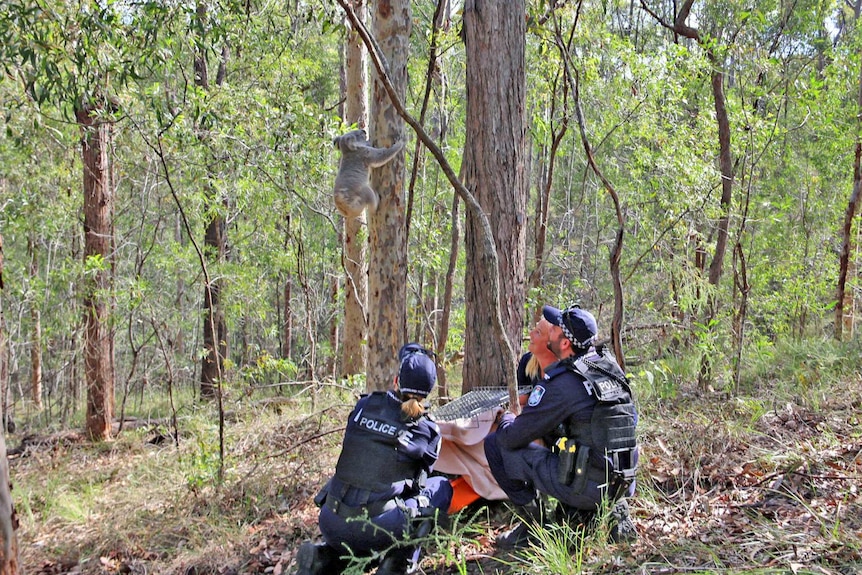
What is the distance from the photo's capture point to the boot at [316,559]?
3.68 meters

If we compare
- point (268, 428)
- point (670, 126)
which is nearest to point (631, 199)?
point (670, 126)

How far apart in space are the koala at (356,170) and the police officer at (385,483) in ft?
3.39

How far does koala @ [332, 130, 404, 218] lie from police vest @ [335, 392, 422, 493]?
128cm

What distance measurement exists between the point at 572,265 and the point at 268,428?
19.3 feet

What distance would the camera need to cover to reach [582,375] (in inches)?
139

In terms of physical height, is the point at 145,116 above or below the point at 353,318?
above

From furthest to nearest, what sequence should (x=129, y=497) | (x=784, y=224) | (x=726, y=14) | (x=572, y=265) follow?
(x=784, y=224)
(x=572, y=265)
(x=726, y=14)
(x=129, y=497)

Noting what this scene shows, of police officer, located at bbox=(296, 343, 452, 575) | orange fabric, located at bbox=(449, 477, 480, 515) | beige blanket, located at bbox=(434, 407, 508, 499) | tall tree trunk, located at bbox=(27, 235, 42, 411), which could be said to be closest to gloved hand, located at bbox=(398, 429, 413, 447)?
police officer, located at bbox=(296, 343, 452, 575)

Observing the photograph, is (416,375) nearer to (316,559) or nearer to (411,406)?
(411,406)

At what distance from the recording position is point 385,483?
148 inches

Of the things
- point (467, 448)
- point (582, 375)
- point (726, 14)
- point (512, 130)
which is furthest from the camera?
point (726, 14)

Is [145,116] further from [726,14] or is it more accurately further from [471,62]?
[726,14]

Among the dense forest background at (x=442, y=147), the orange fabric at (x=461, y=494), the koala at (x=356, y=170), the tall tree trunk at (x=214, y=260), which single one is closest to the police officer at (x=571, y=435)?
the orange fabric at (x=461, y=494)

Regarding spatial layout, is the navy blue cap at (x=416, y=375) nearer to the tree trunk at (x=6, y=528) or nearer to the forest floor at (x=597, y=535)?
the forest floor at (x=597, y=535)
